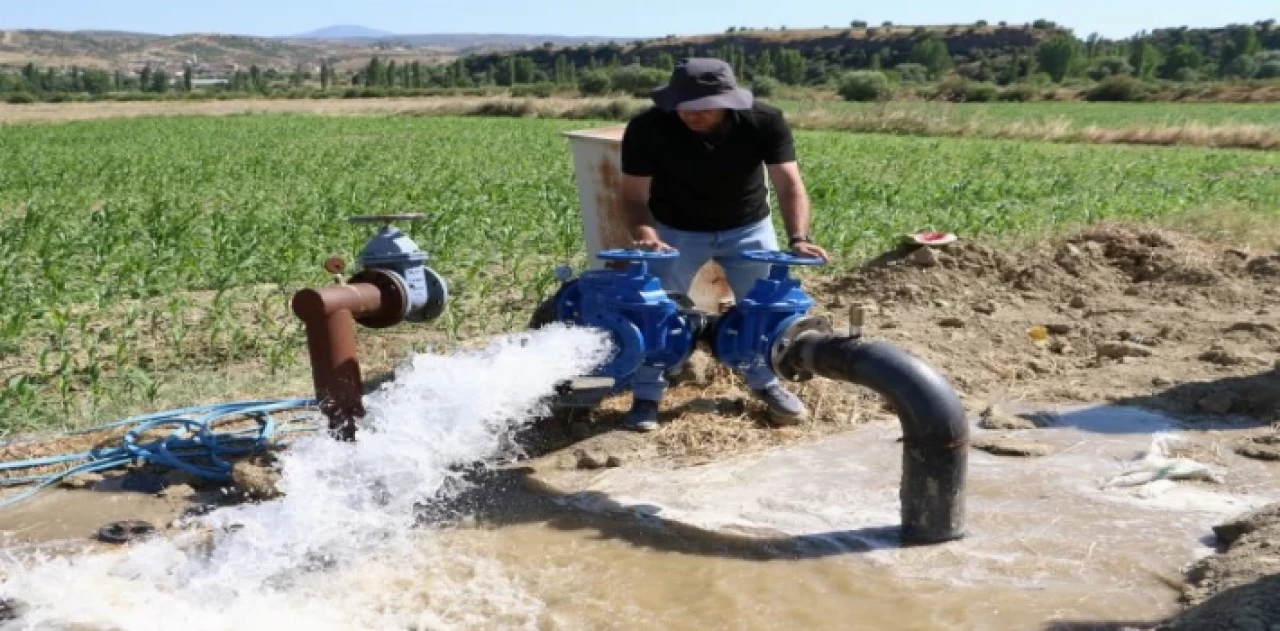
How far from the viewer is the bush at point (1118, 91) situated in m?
46.7

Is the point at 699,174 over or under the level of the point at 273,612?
over

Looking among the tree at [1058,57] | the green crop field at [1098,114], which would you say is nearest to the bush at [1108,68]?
the tree at [1058,57]

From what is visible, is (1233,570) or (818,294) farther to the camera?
(818,294)

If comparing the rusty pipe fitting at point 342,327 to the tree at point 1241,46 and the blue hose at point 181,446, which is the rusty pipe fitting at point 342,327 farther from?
the tree at point 1241,46

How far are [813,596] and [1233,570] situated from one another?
47.8 inches

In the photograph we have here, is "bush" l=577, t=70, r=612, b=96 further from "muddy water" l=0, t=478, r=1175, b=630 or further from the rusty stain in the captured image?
"muddy water" l=0, t=478, r=1175, b=630

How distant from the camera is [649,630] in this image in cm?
336

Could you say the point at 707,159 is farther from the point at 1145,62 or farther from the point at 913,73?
the point at 1145,62

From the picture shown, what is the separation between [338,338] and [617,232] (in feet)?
7.42

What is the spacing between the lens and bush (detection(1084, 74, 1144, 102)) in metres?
46.7

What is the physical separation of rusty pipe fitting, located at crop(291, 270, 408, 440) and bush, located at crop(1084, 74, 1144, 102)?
4725 centimetres

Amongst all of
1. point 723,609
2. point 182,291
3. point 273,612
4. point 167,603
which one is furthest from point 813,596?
point 182,291

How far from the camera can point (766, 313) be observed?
15.0ft

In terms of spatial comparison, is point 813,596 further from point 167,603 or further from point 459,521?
point 167,603
